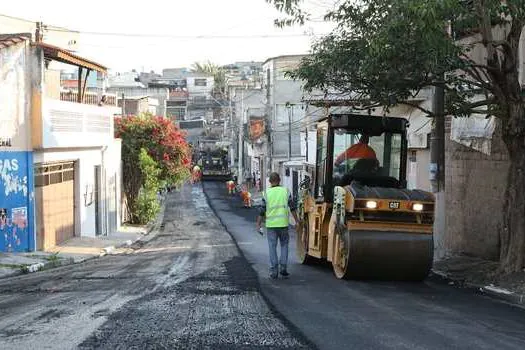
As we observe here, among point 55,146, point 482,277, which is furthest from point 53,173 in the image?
point 482,277

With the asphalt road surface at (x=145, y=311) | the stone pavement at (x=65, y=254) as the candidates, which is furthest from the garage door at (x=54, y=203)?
the asphalt road surface at (x=145, y=311)

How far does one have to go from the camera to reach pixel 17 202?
1922 centimetres

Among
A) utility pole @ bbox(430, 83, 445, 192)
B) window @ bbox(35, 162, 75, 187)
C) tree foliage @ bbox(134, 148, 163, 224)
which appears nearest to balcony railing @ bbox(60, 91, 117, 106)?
window @ bbox(35, 162, 75, 187)

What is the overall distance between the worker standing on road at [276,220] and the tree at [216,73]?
7992cm

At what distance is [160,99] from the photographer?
3248 inches

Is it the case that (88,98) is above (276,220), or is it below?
above

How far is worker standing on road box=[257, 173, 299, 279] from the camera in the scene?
474 inches

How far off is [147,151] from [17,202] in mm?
17750

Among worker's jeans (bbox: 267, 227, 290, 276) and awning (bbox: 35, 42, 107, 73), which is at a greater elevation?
awning (bbox: 35, 42, 107, 73)

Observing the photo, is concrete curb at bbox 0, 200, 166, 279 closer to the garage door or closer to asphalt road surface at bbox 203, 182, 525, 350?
the garage door

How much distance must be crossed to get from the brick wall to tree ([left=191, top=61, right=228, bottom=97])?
75239mm

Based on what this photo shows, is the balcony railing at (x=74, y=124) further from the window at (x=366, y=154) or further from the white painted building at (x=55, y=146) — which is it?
the window at (x=366, y=154)

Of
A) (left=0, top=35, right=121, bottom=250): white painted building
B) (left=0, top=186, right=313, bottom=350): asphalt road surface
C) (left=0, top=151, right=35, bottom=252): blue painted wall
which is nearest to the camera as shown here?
(left=0, top=186, right=313, bottom=350): asphalt road surface

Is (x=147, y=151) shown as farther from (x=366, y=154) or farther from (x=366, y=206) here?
(x=366, y=206)
